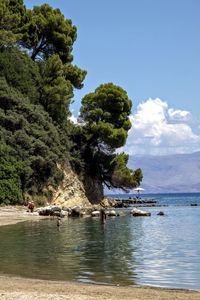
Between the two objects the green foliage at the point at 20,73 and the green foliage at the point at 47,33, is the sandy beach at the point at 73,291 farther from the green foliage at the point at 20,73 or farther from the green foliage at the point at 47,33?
the green foliage at the point at 47,33

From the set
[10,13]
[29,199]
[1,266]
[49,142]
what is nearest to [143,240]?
[1,266]

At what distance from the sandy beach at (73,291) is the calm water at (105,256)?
4.41ft

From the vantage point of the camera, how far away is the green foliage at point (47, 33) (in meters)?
73.7

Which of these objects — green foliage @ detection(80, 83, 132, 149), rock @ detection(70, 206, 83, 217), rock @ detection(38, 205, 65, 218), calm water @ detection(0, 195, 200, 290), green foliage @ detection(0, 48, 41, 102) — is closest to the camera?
calm water @ detection(0, 195, 200, 290)

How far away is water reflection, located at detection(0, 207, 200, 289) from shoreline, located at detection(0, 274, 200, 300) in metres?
1.36

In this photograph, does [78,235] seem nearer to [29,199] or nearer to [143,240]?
[143,240]

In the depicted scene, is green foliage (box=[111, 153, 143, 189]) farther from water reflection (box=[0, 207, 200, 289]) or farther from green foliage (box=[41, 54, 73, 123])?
water reflection (box=[0, 207, 200, 289])

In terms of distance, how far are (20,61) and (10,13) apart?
23.1ft

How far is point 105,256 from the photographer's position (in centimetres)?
2203

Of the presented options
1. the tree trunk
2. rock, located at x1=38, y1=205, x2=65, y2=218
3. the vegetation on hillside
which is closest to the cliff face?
the vegetation on hillside

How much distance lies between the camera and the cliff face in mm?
60875

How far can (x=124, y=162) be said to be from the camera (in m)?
75.0

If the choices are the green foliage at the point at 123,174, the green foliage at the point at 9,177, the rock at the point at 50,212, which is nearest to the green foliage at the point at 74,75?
the green foliage at the point at 123,174

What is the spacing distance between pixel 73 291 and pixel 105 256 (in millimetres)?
8746
